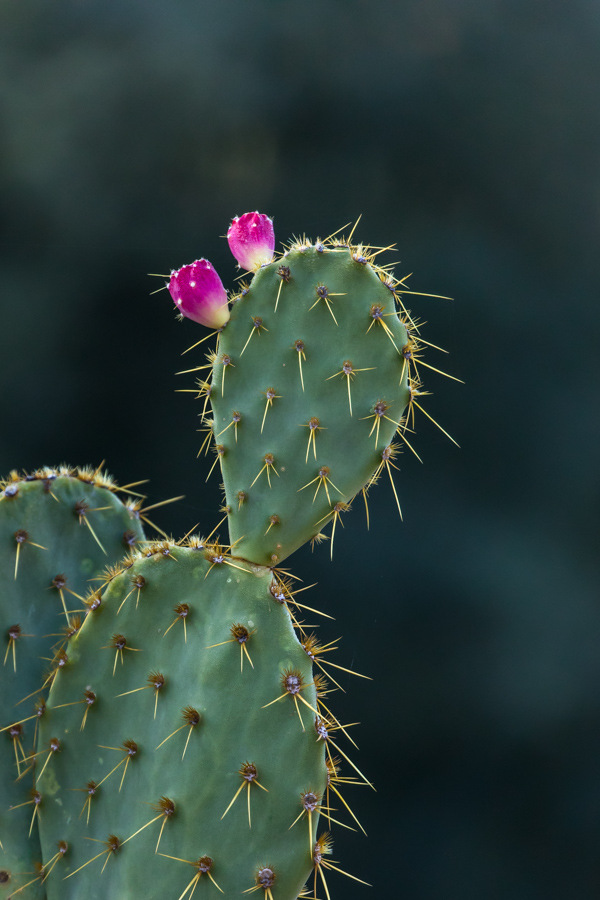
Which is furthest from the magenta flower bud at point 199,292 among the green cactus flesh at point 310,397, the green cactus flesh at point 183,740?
the green cactus flesh at point 183,740

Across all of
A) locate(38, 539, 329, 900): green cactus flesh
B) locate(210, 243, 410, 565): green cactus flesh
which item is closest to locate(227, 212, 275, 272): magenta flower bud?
locate(210, 243, 410, 565): green cactus flesh

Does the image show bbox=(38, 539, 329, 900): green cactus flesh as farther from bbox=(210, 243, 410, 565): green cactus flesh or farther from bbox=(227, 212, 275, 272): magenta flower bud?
bbox=(227, 212, 275, 272): magenta flower bud

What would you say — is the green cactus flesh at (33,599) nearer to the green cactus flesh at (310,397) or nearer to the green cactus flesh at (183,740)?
the green cactus flesh at (183,740)

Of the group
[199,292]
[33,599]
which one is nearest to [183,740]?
[33,599]

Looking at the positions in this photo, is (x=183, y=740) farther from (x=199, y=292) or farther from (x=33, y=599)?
(x=199, y=292)

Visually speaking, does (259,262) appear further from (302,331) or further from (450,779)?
(450,779)

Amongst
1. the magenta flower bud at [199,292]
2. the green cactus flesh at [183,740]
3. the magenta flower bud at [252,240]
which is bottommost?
the green cactus flesh at [183,740]
